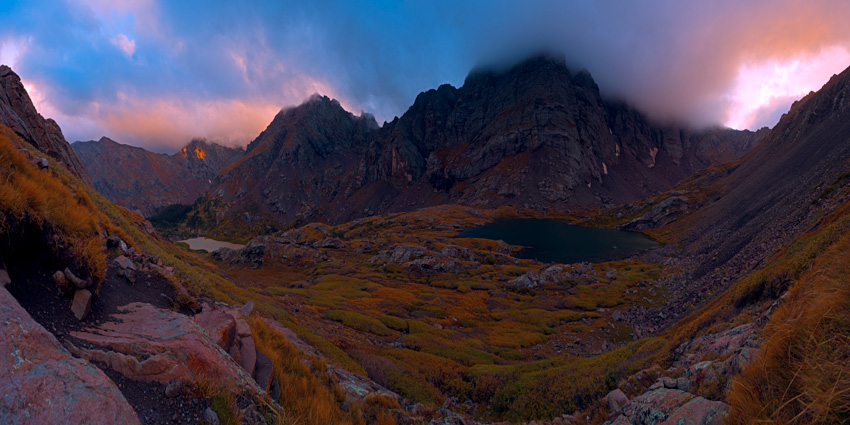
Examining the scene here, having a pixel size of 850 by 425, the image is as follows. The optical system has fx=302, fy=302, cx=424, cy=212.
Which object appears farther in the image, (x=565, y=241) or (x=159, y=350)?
(x=565, y=241)

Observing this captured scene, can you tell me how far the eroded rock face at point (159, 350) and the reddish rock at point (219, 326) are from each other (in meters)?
0.49

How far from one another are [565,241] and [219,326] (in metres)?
126

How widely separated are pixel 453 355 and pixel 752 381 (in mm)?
19657

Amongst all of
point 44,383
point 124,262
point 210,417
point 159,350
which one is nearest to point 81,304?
point 159,350

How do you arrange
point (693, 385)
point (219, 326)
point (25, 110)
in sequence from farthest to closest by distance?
point (25, 110), point (219, 326), point (693, 385)

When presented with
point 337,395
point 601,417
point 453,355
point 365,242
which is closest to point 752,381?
point 601,417

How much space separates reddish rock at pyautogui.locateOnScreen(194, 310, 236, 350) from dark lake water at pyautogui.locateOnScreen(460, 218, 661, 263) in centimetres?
9260

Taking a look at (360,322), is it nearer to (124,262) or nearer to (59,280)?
(124,262)

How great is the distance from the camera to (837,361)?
11.5ft

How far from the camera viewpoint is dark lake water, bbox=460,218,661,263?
3690 inches

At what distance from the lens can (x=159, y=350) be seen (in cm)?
525

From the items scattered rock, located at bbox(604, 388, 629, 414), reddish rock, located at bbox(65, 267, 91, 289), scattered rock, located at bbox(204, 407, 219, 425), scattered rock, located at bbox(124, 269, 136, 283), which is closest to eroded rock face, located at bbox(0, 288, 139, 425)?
scattered rock, located at bbox(204, 407, 219, 425)

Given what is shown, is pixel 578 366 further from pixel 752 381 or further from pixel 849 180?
pixel 849 180

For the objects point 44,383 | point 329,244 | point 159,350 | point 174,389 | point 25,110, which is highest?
point 25,110
